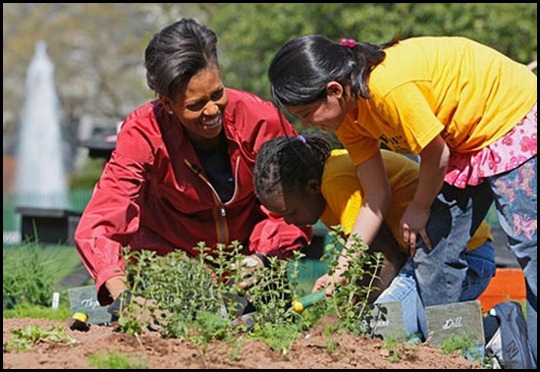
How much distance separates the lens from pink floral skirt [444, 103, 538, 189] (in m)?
4.00

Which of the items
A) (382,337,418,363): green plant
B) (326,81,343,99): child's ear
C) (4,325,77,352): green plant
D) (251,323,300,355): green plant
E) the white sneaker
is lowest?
the white sneaker

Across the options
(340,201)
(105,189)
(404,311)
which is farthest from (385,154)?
(105,189)

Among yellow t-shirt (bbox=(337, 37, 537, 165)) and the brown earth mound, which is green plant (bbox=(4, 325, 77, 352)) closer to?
the brown earth mound

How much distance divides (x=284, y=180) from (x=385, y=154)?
0.53 m

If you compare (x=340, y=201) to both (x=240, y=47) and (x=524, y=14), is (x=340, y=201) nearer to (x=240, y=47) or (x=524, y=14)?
(x=524, y=14)

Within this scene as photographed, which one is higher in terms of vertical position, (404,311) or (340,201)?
(340,201)

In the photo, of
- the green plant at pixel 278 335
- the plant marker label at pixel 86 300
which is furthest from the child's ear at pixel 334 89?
the plant marker label at pixel 86 300

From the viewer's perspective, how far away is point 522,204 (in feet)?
13.1

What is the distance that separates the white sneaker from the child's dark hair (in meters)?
1.01

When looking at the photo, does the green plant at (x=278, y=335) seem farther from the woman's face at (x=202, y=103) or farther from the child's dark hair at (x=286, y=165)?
the woman's face at (x=202, y=103)

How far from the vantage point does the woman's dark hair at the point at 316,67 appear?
393 cm

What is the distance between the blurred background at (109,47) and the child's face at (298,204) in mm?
10210

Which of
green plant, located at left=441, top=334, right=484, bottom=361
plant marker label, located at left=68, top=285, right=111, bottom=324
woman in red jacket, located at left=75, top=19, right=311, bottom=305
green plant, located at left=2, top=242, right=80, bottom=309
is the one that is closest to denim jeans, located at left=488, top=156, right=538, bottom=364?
green plant, located at left=441, top=334, right=484, bottom=361

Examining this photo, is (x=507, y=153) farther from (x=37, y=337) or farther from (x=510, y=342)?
(x=37, y=337)
